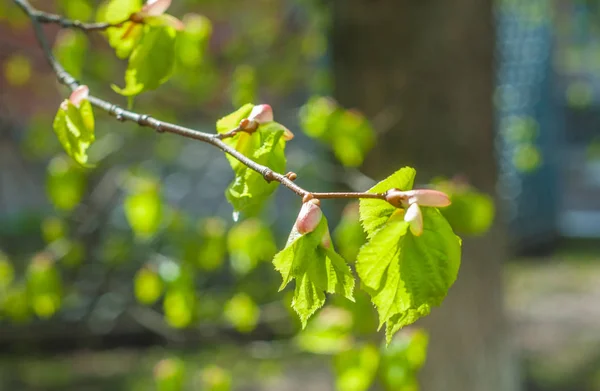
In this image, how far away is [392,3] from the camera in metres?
2.53

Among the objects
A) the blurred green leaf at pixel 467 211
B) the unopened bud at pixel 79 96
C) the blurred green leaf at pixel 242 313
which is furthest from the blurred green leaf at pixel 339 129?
the unopened bud at pixel 79 96

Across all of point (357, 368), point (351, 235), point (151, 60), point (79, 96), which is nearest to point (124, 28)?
point (151, 60)

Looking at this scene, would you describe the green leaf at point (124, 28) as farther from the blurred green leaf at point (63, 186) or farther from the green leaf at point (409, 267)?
the blurred green leaf at point (63, 186)

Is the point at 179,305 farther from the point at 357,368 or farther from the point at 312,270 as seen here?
the point at 312,270

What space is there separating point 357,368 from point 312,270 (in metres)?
0.96

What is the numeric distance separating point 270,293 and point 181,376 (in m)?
1.09

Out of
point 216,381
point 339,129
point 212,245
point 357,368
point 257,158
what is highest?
point 257,158

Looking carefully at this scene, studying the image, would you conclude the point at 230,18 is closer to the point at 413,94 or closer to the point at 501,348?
the point at 413,94

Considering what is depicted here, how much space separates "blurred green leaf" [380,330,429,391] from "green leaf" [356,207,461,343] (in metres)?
0.90

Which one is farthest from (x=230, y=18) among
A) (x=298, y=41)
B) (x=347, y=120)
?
(x=347, y=120)

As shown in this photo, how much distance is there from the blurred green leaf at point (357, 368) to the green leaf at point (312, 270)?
3.05 feet

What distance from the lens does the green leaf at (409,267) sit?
30.2 inches

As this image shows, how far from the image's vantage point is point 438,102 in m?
2.54

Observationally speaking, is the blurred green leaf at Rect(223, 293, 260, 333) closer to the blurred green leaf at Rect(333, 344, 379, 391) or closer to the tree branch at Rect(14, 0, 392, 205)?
the blurred green leaf at Rect(333, 344, 379, 391)
